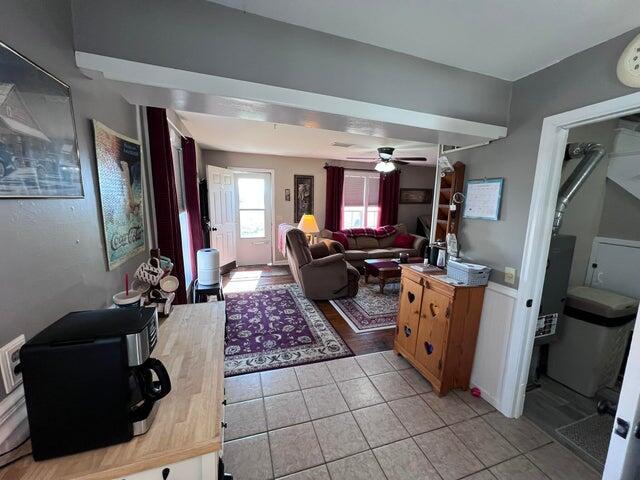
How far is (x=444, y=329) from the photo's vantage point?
1982 mm

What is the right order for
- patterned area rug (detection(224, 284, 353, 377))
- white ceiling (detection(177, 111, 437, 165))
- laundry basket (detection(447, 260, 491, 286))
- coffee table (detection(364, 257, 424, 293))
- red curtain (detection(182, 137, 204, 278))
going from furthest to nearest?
coffee table (detection(364, 257, 424, 293)) < red curtain (detection(182, 137, 204, 278)) < white ceiling (detection(177, 111, 437, 165)) < patterned area rug (detection(224, 284, 353, 377)) < laundry basket (detection(447, 260, 491, 286))

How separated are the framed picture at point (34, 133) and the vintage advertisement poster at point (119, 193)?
0.72 feet

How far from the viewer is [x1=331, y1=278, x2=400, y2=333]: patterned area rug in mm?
3148

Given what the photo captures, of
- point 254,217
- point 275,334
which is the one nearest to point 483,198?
point 275,334

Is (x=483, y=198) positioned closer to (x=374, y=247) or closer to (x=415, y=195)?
(x=374, y=247)

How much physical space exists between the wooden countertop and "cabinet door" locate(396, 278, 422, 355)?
169 centimetres

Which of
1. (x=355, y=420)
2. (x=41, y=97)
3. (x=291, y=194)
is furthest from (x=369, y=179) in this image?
(x=41, y=97)

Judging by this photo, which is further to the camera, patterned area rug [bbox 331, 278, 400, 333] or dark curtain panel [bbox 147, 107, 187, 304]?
patterned area rug [bbox 331, 278, 400, 333]

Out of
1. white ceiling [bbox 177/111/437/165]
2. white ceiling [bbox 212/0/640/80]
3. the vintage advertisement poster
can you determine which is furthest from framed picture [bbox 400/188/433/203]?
the vintage advertisement poster

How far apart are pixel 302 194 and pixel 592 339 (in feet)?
15.7

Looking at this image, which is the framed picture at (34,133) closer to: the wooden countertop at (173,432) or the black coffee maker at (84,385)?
the black coffee maker at (84,385)

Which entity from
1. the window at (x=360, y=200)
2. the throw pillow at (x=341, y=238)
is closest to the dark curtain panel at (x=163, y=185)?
the throw pillow at (x=341, y=238)

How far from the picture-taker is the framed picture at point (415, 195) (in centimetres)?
650

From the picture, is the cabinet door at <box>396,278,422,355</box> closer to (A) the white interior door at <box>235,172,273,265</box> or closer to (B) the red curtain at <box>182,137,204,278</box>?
(B) the red curtain at <box>182,137,204,278</box>
